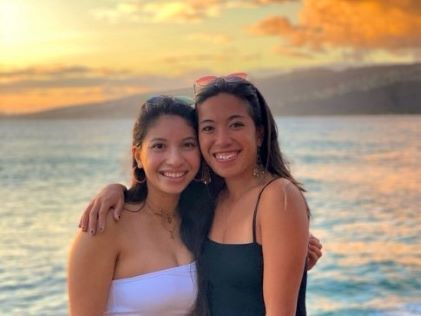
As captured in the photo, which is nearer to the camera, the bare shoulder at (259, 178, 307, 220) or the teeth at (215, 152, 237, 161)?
the bare shoulder at (259, 178, 307, 220)

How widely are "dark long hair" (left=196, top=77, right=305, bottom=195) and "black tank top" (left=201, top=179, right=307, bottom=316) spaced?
19 cm

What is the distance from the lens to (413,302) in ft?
37.5

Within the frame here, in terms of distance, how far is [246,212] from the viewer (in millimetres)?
3080

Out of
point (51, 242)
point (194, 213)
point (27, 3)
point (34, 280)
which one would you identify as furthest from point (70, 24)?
point (194, 213)

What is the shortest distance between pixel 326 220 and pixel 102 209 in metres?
18.5

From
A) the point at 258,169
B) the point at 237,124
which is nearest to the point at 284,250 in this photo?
the point at 258,169

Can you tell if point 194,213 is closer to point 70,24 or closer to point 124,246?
point 124,246

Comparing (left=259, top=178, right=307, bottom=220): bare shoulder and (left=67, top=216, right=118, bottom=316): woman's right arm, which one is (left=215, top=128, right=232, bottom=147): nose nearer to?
(left=259, top=178, right=307, bottom=220): bare shoulder

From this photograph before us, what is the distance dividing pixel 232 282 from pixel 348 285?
32.3 ft

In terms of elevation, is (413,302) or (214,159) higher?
(214,159)

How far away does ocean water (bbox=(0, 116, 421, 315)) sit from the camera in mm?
11828

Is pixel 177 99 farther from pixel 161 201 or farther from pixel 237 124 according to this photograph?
pixel 161 201

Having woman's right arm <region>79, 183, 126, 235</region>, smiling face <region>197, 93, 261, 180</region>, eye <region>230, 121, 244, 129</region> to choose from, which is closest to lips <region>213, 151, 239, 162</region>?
smiling face <region>197, 93, 261, 180</region>

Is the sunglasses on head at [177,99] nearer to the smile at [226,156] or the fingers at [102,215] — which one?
the smile at [226,156]
